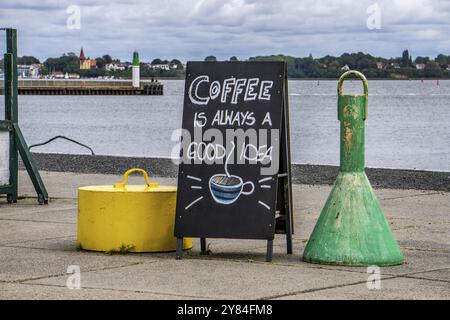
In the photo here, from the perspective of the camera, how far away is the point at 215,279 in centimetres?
809

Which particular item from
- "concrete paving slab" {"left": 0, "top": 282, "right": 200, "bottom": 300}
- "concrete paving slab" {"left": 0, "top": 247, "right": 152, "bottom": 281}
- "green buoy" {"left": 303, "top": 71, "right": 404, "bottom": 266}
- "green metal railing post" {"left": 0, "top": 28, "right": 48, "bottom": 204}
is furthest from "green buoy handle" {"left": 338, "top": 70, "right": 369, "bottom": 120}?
"green metal railing post" {"left": 0, "top": 28, "right": 48, "bottom": 204}

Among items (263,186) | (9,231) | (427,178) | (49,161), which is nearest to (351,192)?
(263,186)

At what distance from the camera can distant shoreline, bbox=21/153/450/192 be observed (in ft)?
Result: 55.0

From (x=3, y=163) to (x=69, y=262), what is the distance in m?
4.70

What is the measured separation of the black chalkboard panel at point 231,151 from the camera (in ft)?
29.1

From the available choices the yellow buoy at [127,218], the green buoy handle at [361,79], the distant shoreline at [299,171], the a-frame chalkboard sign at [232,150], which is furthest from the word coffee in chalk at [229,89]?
the distant shoreline at [299,171]

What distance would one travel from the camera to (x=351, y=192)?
8.81 meters

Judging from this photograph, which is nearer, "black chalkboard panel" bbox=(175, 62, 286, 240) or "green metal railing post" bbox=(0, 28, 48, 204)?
"black chalkboard panel" bbox=(175, 62, 286, 240)

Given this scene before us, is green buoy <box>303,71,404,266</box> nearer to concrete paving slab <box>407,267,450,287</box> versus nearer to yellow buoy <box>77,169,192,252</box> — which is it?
concrete paving slab <box>407,267,450,287</box>

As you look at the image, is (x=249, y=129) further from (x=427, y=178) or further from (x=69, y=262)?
(x=427, y=178)

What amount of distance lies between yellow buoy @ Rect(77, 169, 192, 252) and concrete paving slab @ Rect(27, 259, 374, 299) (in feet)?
1.56

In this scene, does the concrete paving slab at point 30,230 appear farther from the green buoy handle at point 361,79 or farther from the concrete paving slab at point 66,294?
the green buoy handle at point 361,79

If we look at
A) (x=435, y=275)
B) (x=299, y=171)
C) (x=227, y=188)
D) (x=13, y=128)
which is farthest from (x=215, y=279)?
(x=299, y=171)

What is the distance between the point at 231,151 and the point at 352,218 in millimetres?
1139
